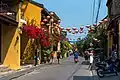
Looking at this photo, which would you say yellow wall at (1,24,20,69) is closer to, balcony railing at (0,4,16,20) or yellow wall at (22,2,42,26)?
balcony railing at (0,4,16,20)

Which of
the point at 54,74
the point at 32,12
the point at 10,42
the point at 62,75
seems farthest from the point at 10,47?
the point at 32,12

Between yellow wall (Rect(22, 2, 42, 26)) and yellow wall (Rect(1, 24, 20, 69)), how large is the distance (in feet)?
29.8

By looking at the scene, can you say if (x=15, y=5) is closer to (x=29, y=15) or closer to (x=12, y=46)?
(x=12, y=46)

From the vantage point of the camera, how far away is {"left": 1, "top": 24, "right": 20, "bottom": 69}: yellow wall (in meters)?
34.7

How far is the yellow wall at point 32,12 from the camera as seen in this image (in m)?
44.4

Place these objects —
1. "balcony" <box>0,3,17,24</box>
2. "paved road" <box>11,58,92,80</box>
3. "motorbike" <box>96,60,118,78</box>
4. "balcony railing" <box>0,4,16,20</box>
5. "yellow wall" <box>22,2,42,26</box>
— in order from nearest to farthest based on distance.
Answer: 1. "motorbike" <box>96,60,118,78</box>
2. "paved road" <box>11,58,92,80</box>
3. "balcony" <box>0,3,17,24</box>
4. "balcony railing" <box>0,4,16,20</box>
5. "yellow wall" <box>22,2,42,26</box>

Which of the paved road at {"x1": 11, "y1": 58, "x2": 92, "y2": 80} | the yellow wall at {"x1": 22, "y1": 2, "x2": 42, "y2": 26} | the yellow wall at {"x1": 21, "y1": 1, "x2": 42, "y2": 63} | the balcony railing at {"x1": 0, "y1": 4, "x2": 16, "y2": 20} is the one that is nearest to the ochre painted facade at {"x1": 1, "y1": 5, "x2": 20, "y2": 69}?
the balcony railing at {"x1": 0, "y1": 4, "x2": 16, "y2": 20}

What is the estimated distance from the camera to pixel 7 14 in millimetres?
31781

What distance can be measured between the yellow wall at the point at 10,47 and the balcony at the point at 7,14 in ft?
4.81

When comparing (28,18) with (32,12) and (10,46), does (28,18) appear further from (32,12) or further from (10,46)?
(10,46)

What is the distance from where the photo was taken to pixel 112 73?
80.7 ft

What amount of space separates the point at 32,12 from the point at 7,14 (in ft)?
46.5

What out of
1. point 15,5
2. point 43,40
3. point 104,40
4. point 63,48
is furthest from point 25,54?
point 63,48

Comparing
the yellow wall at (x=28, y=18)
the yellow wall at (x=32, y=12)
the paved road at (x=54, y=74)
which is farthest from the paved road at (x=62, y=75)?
the yellow wall at (x=32, y=12)
